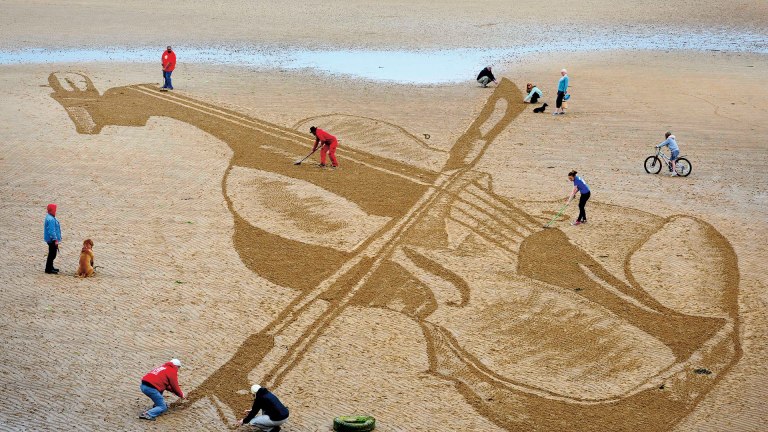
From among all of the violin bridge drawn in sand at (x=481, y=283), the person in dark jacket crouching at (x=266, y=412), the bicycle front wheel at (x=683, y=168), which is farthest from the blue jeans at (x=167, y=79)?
the person in dark jacket crouching at (x=266, y=412)

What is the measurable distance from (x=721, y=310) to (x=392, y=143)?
17.5 metres

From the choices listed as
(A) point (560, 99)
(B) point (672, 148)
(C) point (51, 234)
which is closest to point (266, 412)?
(C) point (51, 234)

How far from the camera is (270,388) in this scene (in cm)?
2164

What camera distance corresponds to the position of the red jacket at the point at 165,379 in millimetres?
20000

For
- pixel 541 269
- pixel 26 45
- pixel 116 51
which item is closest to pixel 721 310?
pixel 541 269

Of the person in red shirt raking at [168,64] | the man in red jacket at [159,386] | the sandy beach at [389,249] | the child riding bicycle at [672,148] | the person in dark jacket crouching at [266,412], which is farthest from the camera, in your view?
the person in red shirt raking at [168,64]

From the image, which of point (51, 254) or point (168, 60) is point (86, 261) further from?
point (168, 60)

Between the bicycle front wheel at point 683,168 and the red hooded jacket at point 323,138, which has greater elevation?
the red hooded jacket at point 323,138

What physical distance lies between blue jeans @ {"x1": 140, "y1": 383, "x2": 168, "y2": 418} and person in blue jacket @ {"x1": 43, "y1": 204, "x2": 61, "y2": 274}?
8.02 metres

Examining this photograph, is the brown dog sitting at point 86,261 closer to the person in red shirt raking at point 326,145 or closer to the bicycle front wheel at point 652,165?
the person in red shirt raking at point 326,145

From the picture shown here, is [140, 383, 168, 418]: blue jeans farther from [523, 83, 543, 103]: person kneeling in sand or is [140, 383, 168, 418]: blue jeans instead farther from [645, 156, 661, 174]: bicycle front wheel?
[523, 83, 543, 103]: person kneeling in sand

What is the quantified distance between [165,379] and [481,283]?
407 inches

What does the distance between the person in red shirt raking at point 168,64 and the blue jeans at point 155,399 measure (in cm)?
2767

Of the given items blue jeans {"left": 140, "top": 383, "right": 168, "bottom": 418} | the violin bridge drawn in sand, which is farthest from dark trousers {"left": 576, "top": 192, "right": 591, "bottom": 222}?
blue jeans {"left": 140, "top": 383, "right": 168, "bottom": 418}
